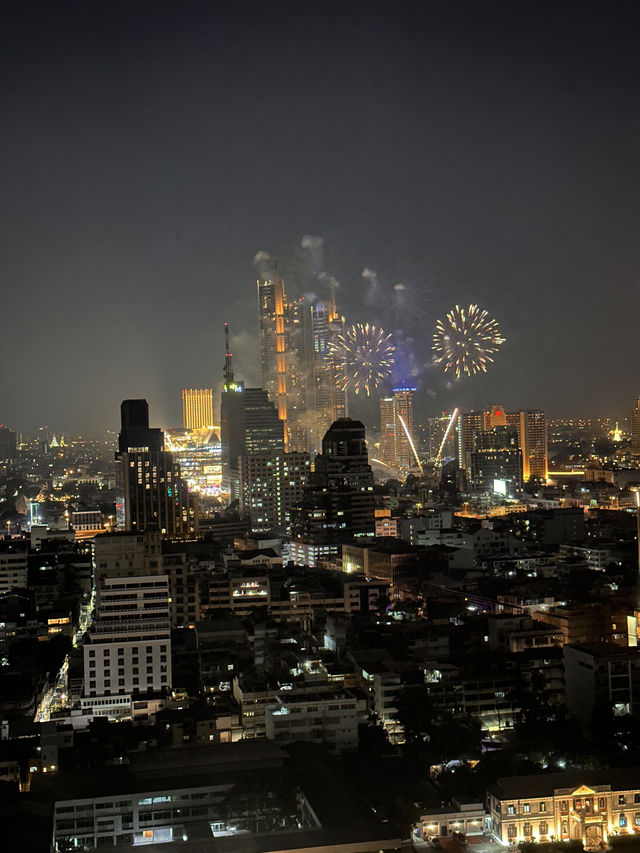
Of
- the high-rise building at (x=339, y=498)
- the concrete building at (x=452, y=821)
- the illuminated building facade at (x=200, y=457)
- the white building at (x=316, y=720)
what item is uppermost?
the illuminated building facade at (x=200, y=457)

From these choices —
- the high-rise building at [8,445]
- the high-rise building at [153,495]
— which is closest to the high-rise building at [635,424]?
the high-rise building at [153,495]

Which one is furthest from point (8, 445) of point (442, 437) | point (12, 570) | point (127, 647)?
point (127, 647)

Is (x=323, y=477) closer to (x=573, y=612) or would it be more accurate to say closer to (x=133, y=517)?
(x=133, y=517)

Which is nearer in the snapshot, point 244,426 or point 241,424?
point 244,426

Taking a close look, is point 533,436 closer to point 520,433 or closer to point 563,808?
Result: point 520,433

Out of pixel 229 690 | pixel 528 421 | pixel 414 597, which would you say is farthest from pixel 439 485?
pixel 229 690

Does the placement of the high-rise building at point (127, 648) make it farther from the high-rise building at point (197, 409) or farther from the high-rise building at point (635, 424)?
the high-rise building at point (635, 424)

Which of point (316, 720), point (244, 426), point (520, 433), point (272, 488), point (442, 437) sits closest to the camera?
point (316, 720)
